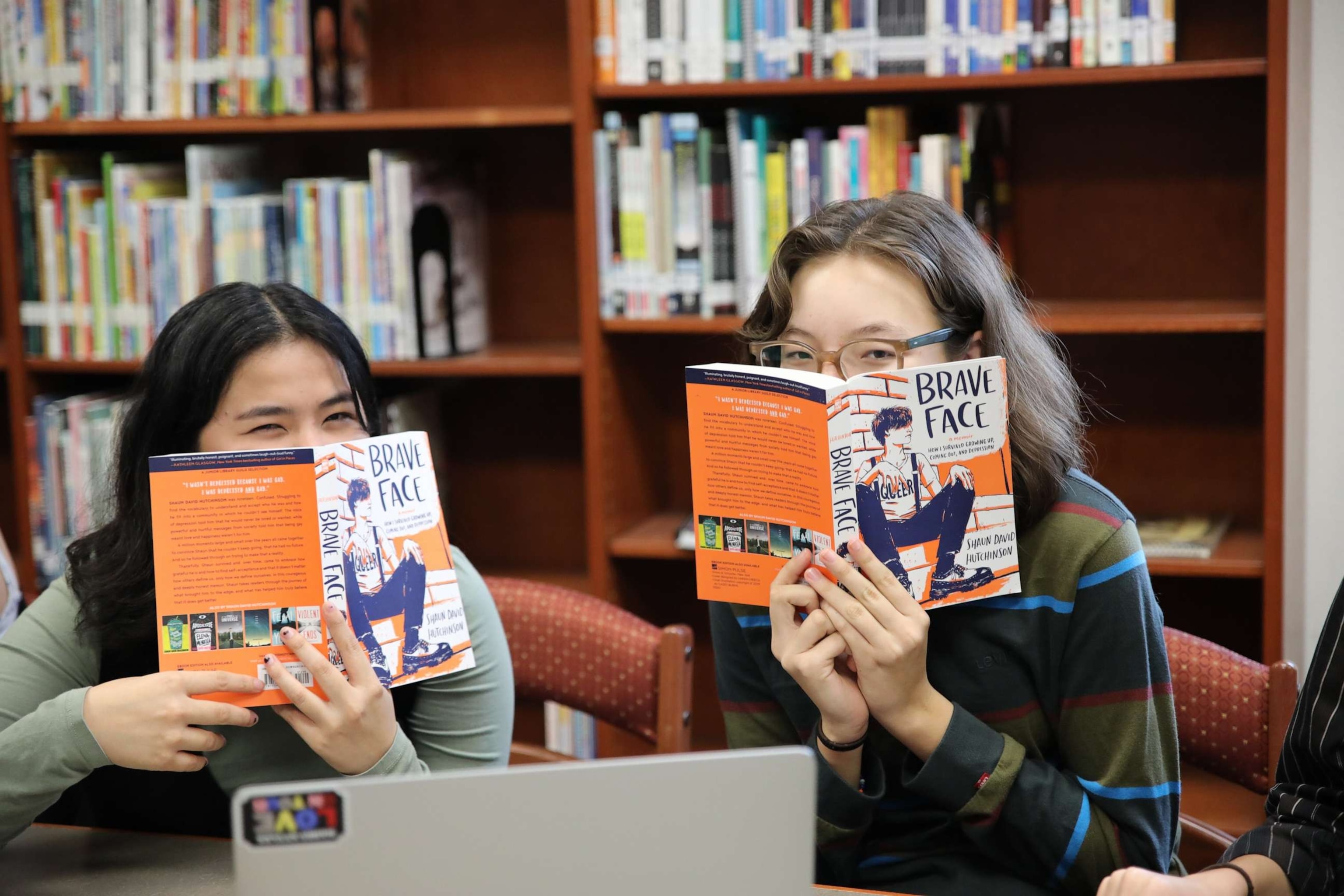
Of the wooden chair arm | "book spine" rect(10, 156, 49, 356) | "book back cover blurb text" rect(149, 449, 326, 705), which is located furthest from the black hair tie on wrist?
A: "book spine" rect(10, 156, 49, 356)

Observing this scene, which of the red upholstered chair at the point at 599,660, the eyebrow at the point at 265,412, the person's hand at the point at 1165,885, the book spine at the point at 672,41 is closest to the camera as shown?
the person's hand at the point at 1165,885

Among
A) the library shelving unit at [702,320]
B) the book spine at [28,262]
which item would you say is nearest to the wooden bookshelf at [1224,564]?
the library shelving unit at [702,320]

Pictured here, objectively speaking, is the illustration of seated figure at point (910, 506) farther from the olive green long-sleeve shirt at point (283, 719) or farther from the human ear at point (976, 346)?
the olive green long-sleeve shirt at point (283, 719)

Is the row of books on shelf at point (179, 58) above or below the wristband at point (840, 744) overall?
above

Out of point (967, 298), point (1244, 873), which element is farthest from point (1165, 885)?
point (967, 298)

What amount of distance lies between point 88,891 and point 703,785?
0.70 metres

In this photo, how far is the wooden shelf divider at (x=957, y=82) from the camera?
7.02 feet

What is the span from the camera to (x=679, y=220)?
8.00 ft

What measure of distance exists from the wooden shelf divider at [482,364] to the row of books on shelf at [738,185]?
0.57 feet

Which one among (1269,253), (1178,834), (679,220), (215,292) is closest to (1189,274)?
(1269,253)

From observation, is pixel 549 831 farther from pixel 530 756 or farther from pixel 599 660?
pixel 530 756

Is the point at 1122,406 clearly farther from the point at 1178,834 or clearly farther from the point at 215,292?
the point at 215,292

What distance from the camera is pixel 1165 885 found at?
102 cm

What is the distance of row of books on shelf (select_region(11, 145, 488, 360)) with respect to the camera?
2557mm
